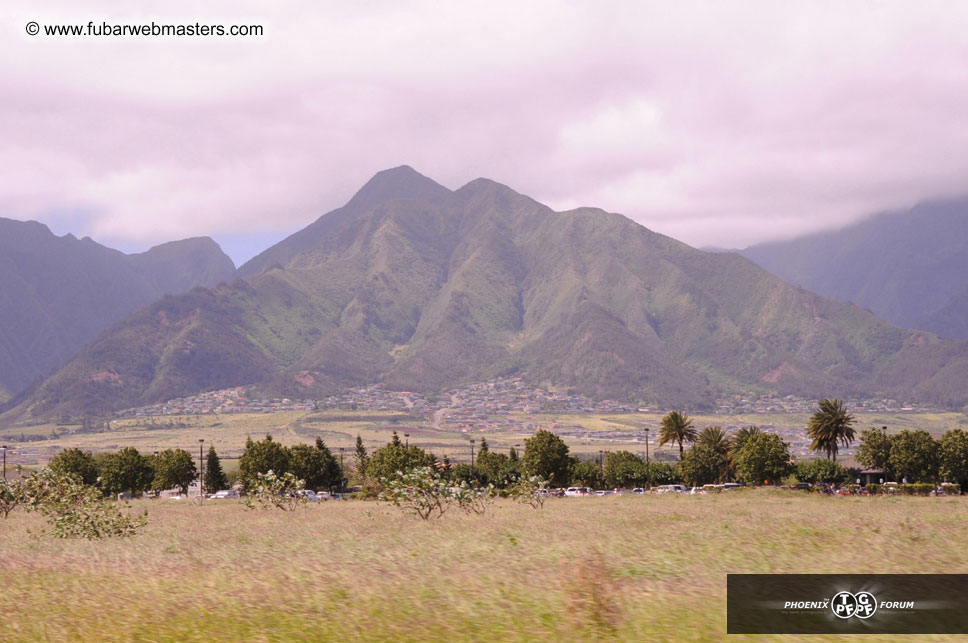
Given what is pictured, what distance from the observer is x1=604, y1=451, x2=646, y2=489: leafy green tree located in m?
128

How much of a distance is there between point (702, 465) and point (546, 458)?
975 inches

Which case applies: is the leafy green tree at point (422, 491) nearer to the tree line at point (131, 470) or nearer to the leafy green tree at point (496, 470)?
the leafy green tree at point (496, 470)

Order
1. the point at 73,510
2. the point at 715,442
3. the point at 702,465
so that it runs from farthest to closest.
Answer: the point at 715,442 < the point at 702,465 < the point at 73,510

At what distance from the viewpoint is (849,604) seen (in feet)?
47.4

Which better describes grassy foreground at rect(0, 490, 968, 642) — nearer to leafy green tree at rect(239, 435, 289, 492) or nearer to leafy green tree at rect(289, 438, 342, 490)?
leafy green tree at rect(239, 435, 289, 492)

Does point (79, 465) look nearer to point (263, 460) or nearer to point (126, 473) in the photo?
point (126, 473)

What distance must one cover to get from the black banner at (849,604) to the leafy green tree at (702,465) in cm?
10775

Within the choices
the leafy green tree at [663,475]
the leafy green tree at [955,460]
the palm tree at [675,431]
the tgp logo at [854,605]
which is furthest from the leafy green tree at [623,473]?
the tgp logo at [854,605]

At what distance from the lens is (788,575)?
16656 millimetres

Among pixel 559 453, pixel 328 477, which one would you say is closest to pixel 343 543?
pixel 559 453

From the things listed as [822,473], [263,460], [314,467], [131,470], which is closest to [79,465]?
[131,470]

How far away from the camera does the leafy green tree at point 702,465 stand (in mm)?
120438

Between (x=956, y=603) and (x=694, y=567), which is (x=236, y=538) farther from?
(x=956, y=603)

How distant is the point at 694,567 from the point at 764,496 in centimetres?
6333
